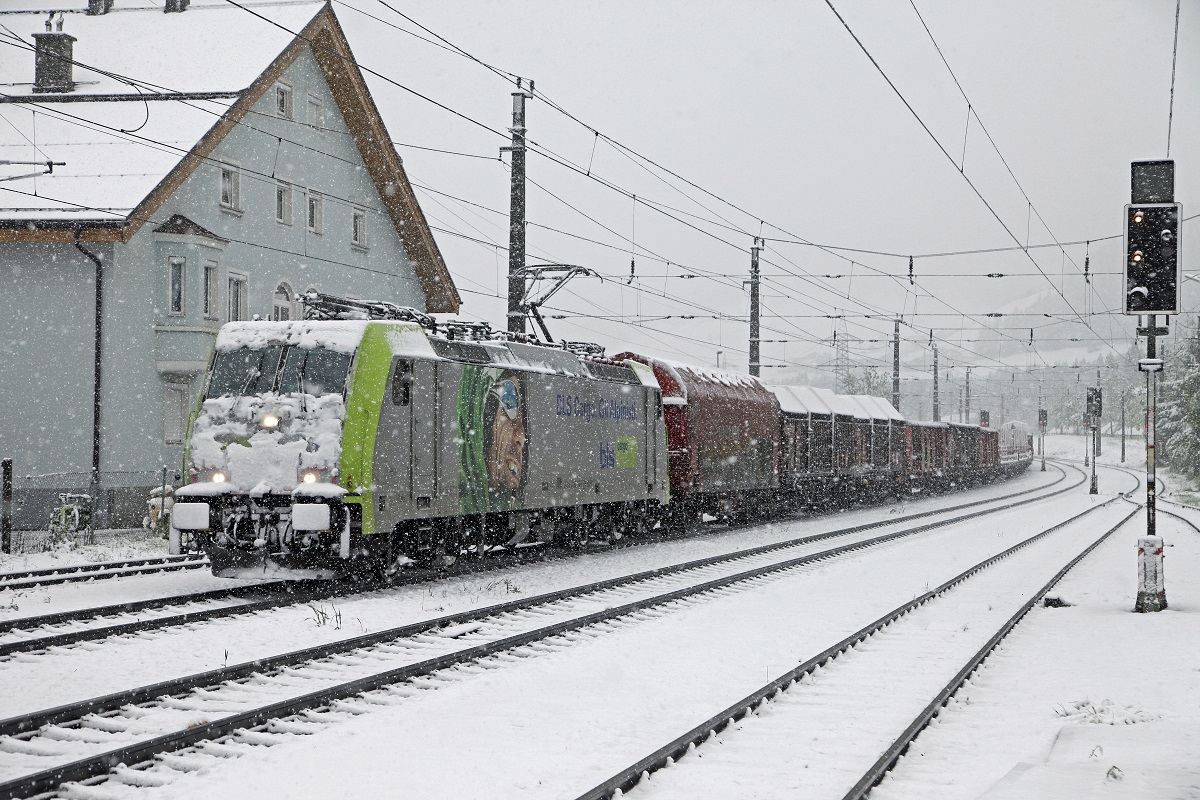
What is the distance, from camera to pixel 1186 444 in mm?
73500

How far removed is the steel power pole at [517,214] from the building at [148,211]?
3791mm

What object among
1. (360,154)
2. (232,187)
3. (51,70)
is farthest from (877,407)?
(51,70)

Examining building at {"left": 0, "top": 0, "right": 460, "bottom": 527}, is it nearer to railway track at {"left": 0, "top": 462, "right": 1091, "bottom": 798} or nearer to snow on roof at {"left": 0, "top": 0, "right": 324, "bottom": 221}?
snow on roof at {"left": 0, "top": 0, "right": 324, "bottom": 221}

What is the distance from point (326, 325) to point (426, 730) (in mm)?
7081

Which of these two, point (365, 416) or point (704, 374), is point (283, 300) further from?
point (365, 416)

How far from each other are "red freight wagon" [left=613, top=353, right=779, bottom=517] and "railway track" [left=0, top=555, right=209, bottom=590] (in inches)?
367

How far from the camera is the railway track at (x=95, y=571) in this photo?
1366 centimetres

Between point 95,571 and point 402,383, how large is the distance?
505 cm

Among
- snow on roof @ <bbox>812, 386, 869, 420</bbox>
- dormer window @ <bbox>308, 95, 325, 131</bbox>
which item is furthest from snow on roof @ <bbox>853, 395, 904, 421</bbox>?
dormer window @ <bbox>308, 95, 325, 131</bbox>

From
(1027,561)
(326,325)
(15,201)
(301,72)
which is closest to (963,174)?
(1027,561)

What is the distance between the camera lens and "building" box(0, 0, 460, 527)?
79.6ft

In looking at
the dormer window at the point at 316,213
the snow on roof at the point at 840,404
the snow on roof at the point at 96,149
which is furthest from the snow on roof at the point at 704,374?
the dormer window at the point at 316,213

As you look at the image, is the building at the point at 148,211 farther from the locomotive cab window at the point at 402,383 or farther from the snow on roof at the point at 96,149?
the locomotive cab window at the point at 402,383

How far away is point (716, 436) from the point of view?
24.4 m
